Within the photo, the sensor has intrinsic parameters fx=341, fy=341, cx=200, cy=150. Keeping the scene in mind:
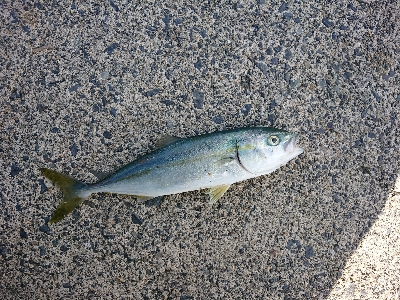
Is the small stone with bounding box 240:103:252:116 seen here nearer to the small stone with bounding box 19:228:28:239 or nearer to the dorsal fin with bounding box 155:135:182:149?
the dorsal fin with bounding box 155:135:182:149

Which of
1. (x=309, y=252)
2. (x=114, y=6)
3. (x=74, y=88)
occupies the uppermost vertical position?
(x=114, y=6)

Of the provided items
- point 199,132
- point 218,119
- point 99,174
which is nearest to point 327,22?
point 218,119

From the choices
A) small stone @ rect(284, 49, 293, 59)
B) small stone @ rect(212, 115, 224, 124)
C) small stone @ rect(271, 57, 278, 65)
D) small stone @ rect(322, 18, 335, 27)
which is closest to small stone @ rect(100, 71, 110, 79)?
small stone @ rect(212, 115, 224, 124)

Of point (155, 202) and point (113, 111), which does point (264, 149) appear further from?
point (113, 111)

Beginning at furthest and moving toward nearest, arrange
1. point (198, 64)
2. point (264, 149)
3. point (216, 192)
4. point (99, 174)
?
point (198, 64) → point (99, 174) → point (216, 192) → point (264, 149)

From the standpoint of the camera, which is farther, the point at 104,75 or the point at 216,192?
the point at 104,75

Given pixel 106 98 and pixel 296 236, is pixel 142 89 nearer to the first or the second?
pixel 106 98

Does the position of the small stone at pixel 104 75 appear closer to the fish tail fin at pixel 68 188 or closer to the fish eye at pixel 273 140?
the fish tail fin at pixel 68 188
